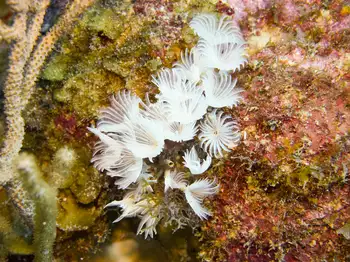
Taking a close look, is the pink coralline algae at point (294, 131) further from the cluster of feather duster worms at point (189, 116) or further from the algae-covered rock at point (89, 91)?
the algae-covered rock at point (89, 91)

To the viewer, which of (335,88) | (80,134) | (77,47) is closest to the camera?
(335,88)

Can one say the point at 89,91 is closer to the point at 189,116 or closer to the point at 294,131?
the point at 189,116

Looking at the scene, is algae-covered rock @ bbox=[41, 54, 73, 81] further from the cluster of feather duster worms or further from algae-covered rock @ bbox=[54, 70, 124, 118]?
the cluster of feather duster worms

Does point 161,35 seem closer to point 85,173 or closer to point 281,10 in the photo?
point 281,10

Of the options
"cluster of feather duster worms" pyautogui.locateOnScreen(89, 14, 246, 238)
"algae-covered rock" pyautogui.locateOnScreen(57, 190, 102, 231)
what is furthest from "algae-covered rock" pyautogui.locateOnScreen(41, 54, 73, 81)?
"algae-covered rock" pyautogui.locateOnScreen(57, 190, 102, 231)

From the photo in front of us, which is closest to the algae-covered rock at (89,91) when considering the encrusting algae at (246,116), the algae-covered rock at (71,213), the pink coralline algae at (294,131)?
the encrusting algae at (246,116)

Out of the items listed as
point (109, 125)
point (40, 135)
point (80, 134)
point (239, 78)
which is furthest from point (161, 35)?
point (40, 135)

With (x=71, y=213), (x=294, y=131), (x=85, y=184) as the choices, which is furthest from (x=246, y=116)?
(x=71, y=213)
